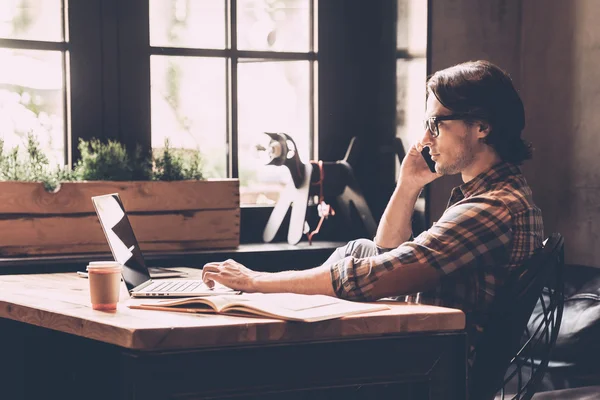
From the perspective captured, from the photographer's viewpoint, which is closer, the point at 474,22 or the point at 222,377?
the point at 222,377

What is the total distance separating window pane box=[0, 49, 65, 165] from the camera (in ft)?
10.4

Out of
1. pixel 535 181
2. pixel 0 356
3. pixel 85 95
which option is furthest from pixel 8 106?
pixel 535 181

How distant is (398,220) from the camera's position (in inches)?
104

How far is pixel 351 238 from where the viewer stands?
356cm

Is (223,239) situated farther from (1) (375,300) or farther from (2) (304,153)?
(1) (375,300)

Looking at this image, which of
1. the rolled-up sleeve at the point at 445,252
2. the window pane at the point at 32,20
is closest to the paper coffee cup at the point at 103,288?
the rolled-up sleeve at the point at 445,252

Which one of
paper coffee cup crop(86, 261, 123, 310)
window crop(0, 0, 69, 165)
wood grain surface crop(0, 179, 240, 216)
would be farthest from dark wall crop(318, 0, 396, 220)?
paper coffee cup crop(86, 261, 123, 310)

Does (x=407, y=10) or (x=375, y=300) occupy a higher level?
(x=407, y=10)

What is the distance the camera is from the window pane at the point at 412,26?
335cm

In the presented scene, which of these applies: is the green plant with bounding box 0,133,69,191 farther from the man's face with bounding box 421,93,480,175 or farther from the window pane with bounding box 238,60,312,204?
the man's face with bounding box 421,93,480,175

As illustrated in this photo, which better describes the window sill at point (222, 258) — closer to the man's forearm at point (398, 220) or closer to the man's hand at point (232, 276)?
the man's forearm at point (398, 220)

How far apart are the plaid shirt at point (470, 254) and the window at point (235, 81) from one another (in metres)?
1.57

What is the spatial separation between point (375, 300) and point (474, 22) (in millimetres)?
1889

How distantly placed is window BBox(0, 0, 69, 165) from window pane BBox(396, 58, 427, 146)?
4.37 ft
